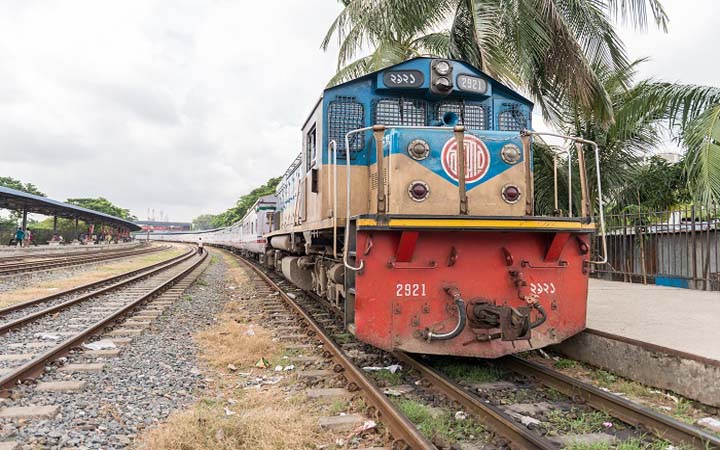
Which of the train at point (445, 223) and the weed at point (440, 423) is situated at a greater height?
the train at point (445, 223)

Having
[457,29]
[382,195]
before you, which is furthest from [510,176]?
[457,29]

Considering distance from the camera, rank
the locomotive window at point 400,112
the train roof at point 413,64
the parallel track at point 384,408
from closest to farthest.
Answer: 1. the parallel track at point 384,408
2. the train roof at point 413,64
3. the locomotive window at point 400,112

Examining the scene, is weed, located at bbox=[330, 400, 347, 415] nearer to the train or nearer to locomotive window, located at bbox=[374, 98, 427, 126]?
the train

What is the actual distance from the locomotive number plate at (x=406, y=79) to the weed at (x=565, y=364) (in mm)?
3354

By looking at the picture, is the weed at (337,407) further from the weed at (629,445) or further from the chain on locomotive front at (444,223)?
the weed at (629,445)

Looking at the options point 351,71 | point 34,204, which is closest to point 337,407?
point 351,71

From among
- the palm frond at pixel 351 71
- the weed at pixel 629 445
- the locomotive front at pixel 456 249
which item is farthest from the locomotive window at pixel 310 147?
the palm frond at pixel 351 71

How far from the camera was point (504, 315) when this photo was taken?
4258 mm

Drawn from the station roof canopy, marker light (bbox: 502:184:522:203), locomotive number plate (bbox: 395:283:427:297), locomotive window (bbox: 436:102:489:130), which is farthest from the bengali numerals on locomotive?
the station roof canopy

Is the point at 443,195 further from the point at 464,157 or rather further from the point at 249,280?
the point at 249,280

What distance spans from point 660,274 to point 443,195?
715 centimetres

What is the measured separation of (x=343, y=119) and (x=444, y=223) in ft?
6.96

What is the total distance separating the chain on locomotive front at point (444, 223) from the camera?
4422 millimetres

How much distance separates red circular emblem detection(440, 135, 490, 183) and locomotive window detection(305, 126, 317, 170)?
2.07 metres
